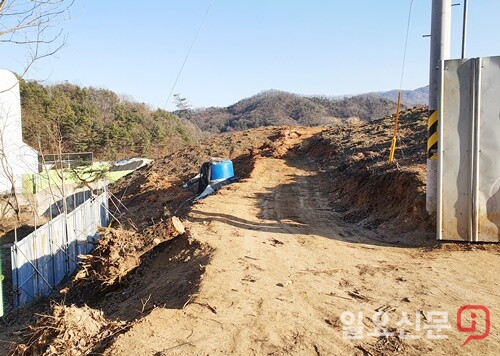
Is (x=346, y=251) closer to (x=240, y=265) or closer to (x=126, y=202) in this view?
(x=240, y=265)

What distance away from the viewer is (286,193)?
12695 millimetres

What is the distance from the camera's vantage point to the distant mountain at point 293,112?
6919cm

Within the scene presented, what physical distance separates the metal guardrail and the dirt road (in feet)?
12.4

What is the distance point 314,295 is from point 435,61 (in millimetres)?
4193

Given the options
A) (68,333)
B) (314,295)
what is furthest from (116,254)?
(314,295)

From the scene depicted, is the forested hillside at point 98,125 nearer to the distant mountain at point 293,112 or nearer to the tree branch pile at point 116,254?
the distant mountain at point 293,112

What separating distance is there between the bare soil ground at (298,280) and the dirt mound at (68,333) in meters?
0.02

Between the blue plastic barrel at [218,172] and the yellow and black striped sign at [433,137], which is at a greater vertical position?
the yellow and black striped sign at [433,137]

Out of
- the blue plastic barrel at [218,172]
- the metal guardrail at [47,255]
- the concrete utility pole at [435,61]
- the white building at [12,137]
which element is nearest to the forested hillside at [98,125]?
the white building at [12,137]

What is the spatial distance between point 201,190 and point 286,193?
4.55 meters

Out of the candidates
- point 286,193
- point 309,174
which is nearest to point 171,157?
point 309,174

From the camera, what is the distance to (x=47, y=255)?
10258mm

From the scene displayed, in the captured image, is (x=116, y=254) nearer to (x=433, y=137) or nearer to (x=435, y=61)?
(x=433, y=137)

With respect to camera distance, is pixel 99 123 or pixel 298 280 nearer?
pixel 298 280
